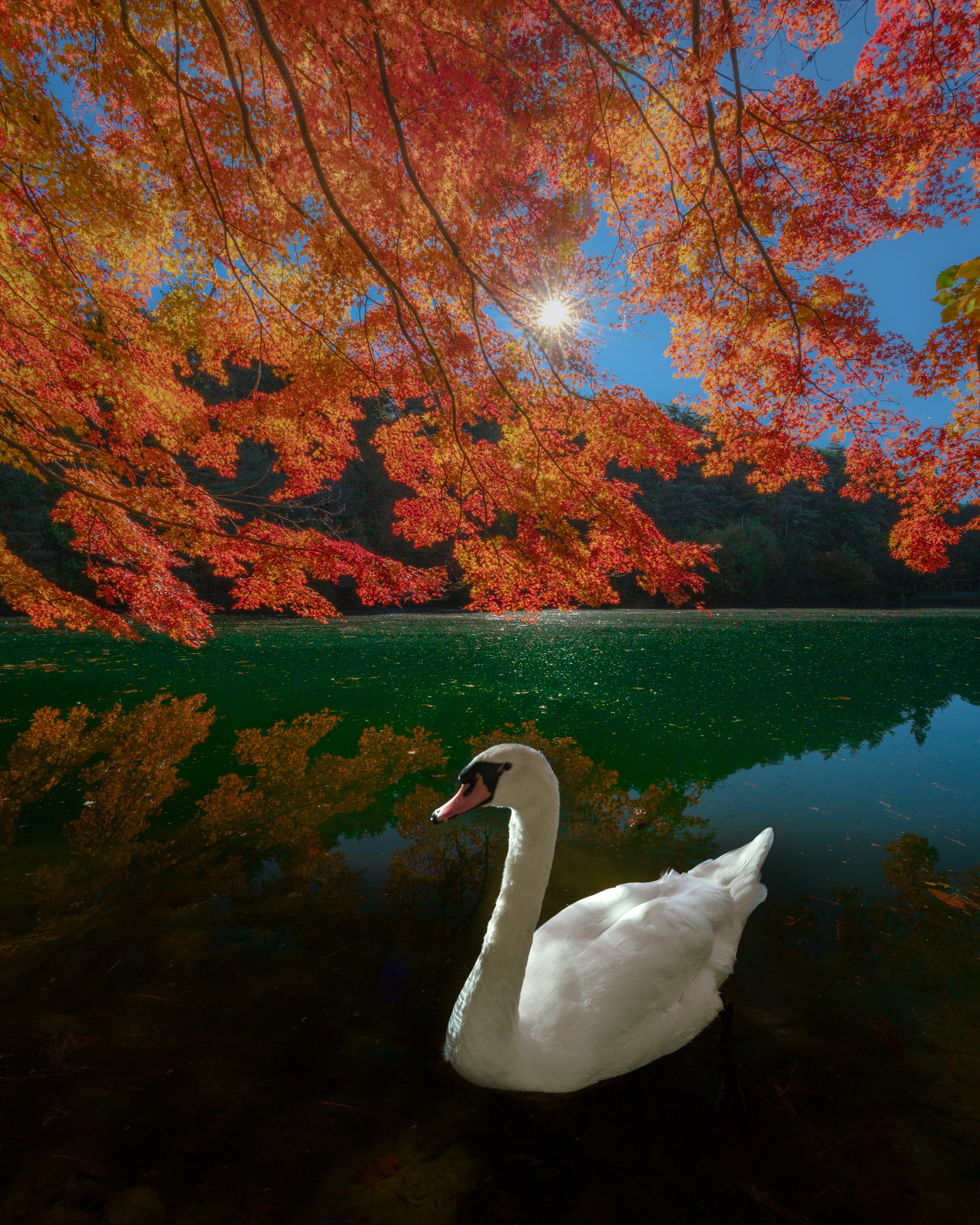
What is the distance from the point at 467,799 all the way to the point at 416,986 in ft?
3.31

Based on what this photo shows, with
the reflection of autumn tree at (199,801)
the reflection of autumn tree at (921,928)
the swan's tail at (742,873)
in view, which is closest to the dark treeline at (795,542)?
the reflection of autumn tree at (199,801)

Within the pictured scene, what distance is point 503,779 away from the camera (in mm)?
1660

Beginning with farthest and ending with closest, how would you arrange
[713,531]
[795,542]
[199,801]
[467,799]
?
[713,531] < [795,542] < [199,801] < [467,799]

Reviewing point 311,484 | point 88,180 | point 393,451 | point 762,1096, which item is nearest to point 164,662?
point 311,484

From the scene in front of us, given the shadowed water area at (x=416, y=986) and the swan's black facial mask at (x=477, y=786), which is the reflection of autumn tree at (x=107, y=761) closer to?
the shadowed water area at (x=416, y=986)

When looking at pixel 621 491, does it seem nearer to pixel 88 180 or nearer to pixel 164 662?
pixel 88 180

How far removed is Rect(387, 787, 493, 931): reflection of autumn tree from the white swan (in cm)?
71

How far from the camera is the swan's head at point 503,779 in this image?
1.60 metres

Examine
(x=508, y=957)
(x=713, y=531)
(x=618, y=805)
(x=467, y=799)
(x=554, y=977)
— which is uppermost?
(x=713, y=531)

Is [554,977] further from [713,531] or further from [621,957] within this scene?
[713,531]

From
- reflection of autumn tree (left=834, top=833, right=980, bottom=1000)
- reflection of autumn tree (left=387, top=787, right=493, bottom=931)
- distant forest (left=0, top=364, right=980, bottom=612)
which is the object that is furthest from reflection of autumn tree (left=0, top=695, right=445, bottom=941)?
distant forest (left=0, top=364, right=980, bottom=612)

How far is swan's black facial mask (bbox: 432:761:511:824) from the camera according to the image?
1576mm

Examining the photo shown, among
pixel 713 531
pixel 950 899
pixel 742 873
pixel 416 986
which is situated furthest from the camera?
pixel 713 531

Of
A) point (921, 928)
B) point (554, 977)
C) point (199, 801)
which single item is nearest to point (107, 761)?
point (199, 801)
